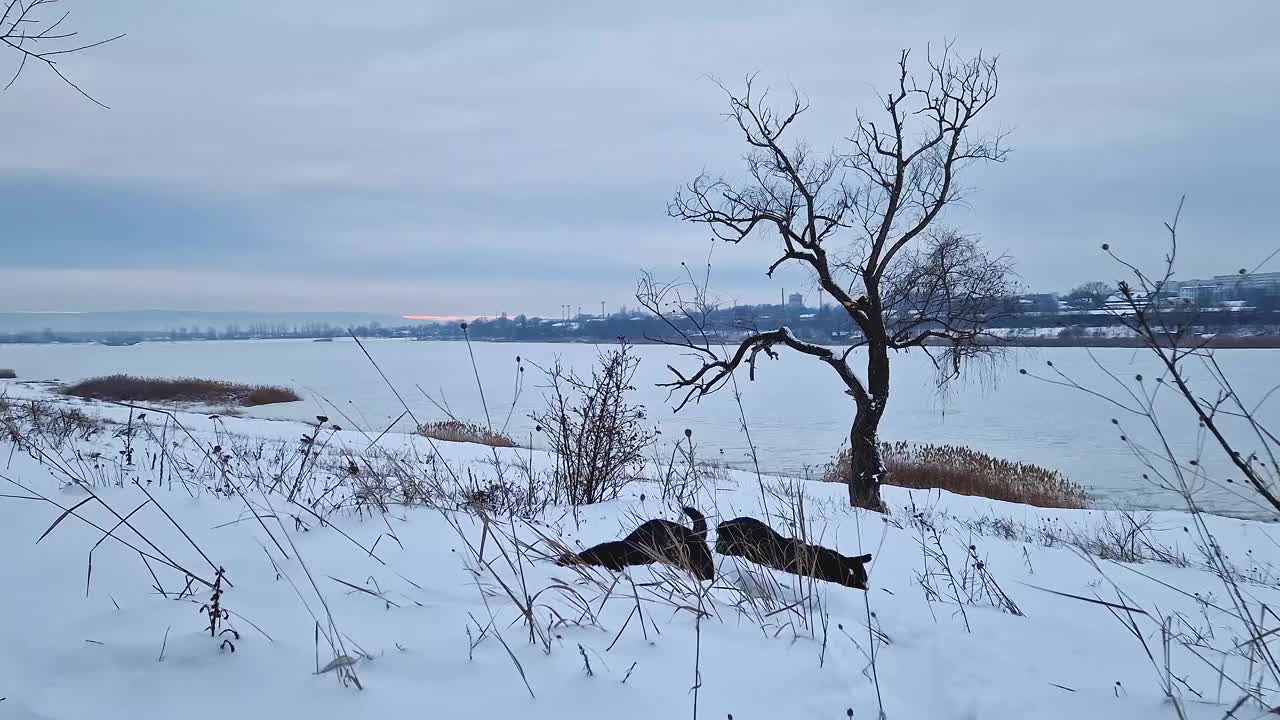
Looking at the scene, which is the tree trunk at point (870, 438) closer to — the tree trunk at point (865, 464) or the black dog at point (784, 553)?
the tree trunk at point (865, 464)

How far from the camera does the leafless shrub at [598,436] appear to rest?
7297 mm

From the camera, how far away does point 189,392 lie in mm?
33875

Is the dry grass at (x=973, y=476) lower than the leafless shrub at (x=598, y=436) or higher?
lower

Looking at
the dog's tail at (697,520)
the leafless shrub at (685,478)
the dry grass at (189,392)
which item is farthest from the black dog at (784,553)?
the dry grass at (189,392)

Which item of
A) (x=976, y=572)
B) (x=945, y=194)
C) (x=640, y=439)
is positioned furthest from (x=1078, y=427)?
(x=976, y=572)

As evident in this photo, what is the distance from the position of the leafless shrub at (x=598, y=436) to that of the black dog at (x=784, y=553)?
3.67 meters

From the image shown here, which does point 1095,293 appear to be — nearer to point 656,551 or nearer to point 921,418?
point 656,551

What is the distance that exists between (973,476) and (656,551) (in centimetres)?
1485

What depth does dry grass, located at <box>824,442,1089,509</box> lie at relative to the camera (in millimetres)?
14703

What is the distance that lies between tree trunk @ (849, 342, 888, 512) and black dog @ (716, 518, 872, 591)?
27.1ft

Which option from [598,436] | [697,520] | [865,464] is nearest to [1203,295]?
[697,520]

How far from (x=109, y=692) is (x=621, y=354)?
6.47m

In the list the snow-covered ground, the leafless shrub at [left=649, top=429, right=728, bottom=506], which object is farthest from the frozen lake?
the snow-covered ground

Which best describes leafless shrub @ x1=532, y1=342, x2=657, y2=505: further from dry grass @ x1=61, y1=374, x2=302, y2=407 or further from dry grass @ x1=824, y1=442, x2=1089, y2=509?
dry grass @ x1=61, y1=374, x2=302, y2=407
